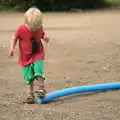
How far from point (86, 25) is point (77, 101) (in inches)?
387

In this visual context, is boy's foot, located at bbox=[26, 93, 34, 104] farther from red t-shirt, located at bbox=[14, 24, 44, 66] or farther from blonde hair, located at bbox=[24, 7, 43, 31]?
blonde hair, located at bbox=[24, 7, 43, 31]

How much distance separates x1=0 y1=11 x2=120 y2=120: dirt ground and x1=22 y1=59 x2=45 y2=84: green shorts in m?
0.37

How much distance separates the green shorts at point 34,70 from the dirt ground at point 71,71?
1.22 ft

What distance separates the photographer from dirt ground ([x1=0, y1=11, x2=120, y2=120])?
5.81m

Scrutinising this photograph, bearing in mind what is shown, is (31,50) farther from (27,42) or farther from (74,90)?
(74,90)

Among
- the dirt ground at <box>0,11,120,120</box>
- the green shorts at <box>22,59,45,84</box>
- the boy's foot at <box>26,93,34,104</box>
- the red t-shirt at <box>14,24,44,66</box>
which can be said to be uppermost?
the red t-shirt at <box>14,24,44,66</box>

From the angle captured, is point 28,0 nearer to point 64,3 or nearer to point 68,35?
point 64,3

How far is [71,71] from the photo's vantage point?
8.70 m

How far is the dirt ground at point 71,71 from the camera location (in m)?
5.81

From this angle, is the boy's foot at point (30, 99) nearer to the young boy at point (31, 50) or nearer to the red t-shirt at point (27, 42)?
the young boy at point (31, 50)

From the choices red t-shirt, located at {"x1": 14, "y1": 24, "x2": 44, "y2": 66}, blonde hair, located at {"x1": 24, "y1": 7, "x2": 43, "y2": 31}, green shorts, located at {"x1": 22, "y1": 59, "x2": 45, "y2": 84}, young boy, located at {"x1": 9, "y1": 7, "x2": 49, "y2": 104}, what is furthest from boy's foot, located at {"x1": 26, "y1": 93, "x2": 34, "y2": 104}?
blonde hair, located at {"x1": 24, "y1": 7, "x2": 43, "y2": 31}

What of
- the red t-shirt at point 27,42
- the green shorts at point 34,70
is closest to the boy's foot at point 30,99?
the green shorts at point 34,70

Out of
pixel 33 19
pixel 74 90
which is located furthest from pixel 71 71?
pixel 33 19

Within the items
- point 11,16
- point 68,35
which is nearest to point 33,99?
point 68,35
